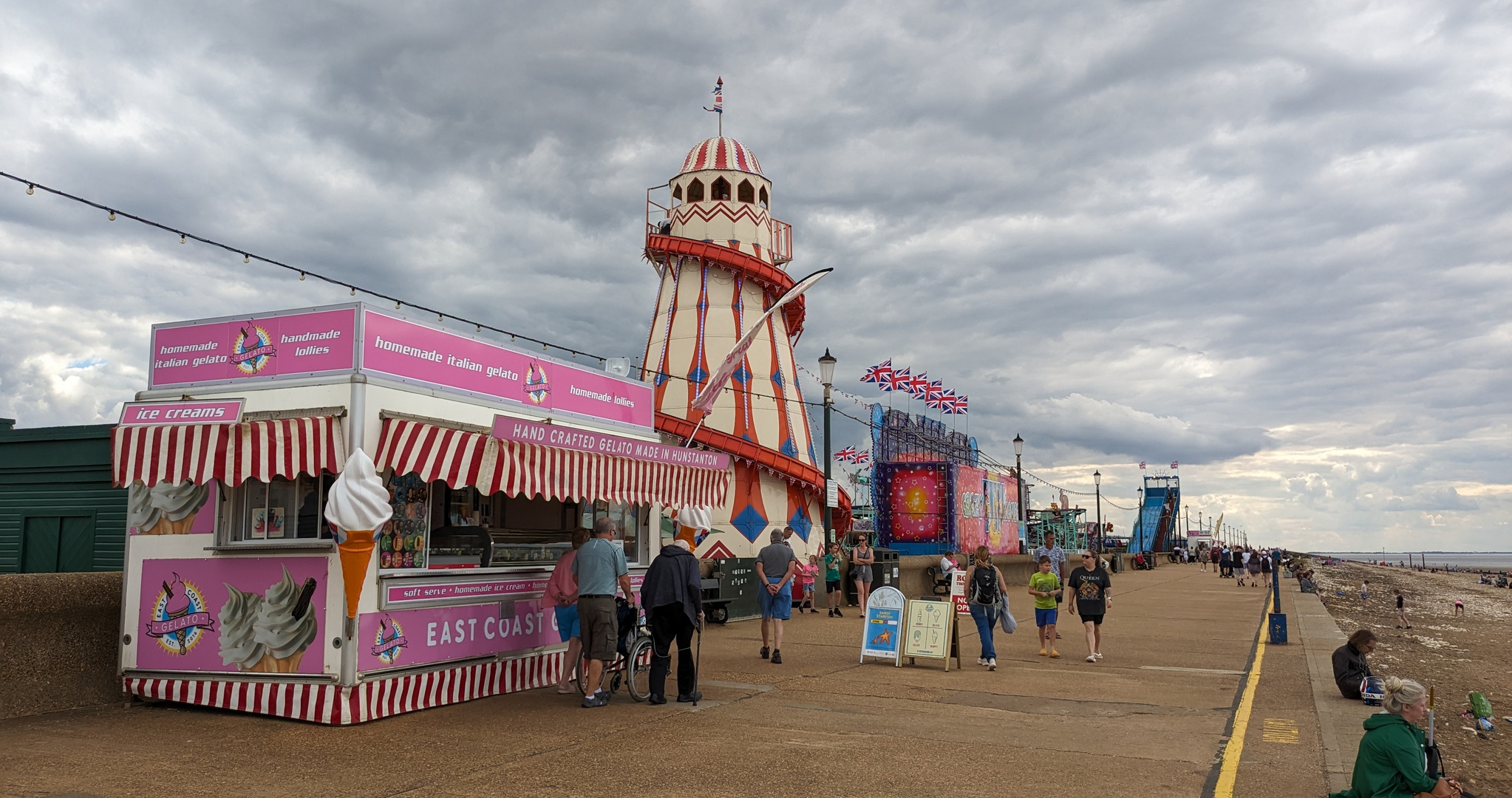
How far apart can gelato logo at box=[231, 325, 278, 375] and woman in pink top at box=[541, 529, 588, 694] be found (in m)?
3.42

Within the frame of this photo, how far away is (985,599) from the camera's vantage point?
1353 cm

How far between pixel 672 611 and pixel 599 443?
6.56 ft

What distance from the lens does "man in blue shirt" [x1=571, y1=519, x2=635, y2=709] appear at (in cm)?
975

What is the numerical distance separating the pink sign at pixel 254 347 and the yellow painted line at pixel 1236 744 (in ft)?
25.3

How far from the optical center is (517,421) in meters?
9.82

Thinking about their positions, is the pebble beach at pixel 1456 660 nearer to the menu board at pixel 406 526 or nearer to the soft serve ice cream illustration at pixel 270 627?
the menu board at pixel 406 526

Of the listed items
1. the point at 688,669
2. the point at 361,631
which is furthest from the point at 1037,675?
the point at 361,631

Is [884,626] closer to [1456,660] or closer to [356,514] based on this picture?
[356,514]

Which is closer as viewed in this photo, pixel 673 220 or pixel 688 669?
pixel 688 669

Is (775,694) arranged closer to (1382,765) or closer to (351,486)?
(351,486)

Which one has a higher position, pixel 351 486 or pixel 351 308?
pixel 351 308

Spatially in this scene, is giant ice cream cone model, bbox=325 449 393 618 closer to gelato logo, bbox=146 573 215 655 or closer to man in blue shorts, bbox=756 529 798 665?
gelato logo, bbox=146 573 215 655

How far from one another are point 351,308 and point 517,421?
181 centimetres

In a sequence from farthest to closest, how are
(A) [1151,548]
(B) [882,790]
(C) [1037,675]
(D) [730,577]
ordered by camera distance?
(A) [1151,548] < (D) [730,577] < (C) [1037,675] < (B) [882,790]
